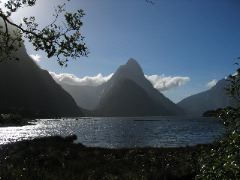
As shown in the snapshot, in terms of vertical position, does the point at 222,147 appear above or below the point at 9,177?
above

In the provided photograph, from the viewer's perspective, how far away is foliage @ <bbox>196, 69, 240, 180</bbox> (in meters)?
7.32

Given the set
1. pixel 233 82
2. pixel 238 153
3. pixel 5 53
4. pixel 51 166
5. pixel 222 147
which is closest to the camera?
pixel 238 153

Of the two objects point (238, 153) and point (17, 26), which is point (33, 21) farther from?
point (238, 153)

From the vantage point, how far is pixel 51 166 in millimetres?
33938

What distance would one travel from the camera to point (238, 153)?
24.4 feet

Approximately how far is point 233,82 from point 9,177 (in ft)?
47.8

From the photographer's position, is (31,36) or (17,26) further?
(31,36)

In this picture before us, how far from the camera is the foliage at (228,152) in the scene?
288 inches

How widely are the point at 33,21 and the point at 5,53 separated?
1955 millimetres

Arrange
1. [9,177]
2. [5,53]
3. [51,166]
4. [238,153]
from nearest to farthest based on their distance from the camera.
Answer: [238,153]
[5,53]
[9,177]
[51,166]

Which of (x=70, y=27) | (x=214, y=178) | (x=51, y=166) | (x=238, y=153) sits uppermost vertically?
(x=70, y=27)

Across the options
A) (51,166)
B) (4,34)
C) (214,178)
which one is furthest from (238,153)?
(51,166)

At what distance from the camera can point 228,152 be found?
7.75 m

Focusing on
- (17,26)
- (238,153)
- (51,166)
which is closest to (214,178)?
(238,153)
